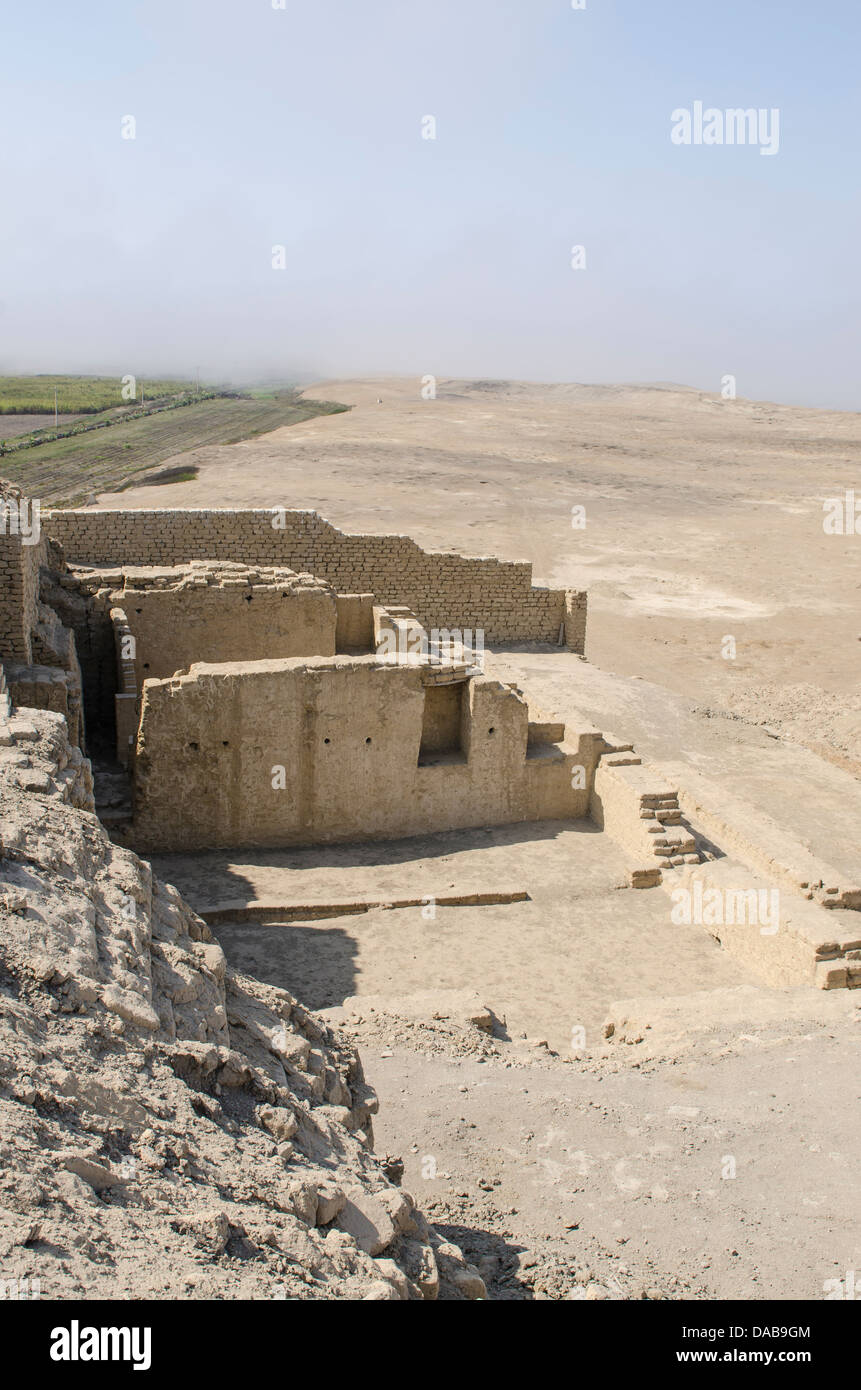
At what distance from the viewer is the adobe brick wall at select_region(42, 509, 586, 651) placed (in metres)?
16.0

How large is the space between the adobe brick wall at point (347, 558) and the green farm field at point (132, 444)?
1613 cm

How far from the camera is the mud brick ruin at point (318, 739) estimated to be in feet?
33.2

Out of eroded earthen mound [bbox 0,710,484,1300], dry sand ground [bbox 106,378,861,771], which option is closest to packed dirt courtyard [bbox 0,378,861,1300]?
eroded earthen mound [bbox 0,710,484,1300]

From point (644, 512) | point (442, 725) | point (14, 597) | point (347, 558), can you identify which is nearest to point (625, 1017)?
point (442, 725)

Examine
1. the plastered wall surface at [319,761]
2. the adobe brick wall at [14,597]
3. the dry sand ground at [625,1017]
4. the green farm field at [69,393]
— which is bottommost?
the dry sand ground at [625,1017]

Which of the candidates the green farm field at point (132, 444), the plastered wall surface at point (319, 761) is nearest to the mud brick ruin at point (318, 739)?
the plastered wall surface at point (319, 761)

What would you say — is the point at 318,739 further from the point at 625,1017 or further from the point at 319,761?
the point at 625,1017

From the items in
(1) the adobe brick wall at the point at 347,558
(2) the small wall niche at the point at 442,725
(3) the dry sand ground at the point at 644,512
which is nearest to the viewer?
(2) the small wall niche at the point at 442,725

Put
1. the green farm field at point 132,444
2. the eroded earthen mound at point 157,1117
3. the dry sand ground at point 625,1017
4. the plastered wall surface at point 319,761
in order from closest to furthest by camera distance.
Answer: the eroded earthen mound at point 157,1117 → the dry sand ground at point 625,1017 → the plastered wall surface at point 319,761 → the green farm field at point 132,444

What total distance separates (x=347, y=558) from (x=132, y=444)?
→ 32.4 m

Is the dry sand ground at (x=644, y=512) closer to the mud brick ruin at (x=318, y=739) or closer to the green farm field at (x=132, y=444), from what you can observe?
the green farm field at (x=132, y=444)

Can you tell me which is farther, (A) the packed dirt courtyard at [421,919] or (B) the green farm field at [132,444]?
(B) the green farm field at [132,444]

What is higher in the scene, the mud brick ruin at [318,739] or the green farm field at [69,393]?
the green farm field at [69,393]
